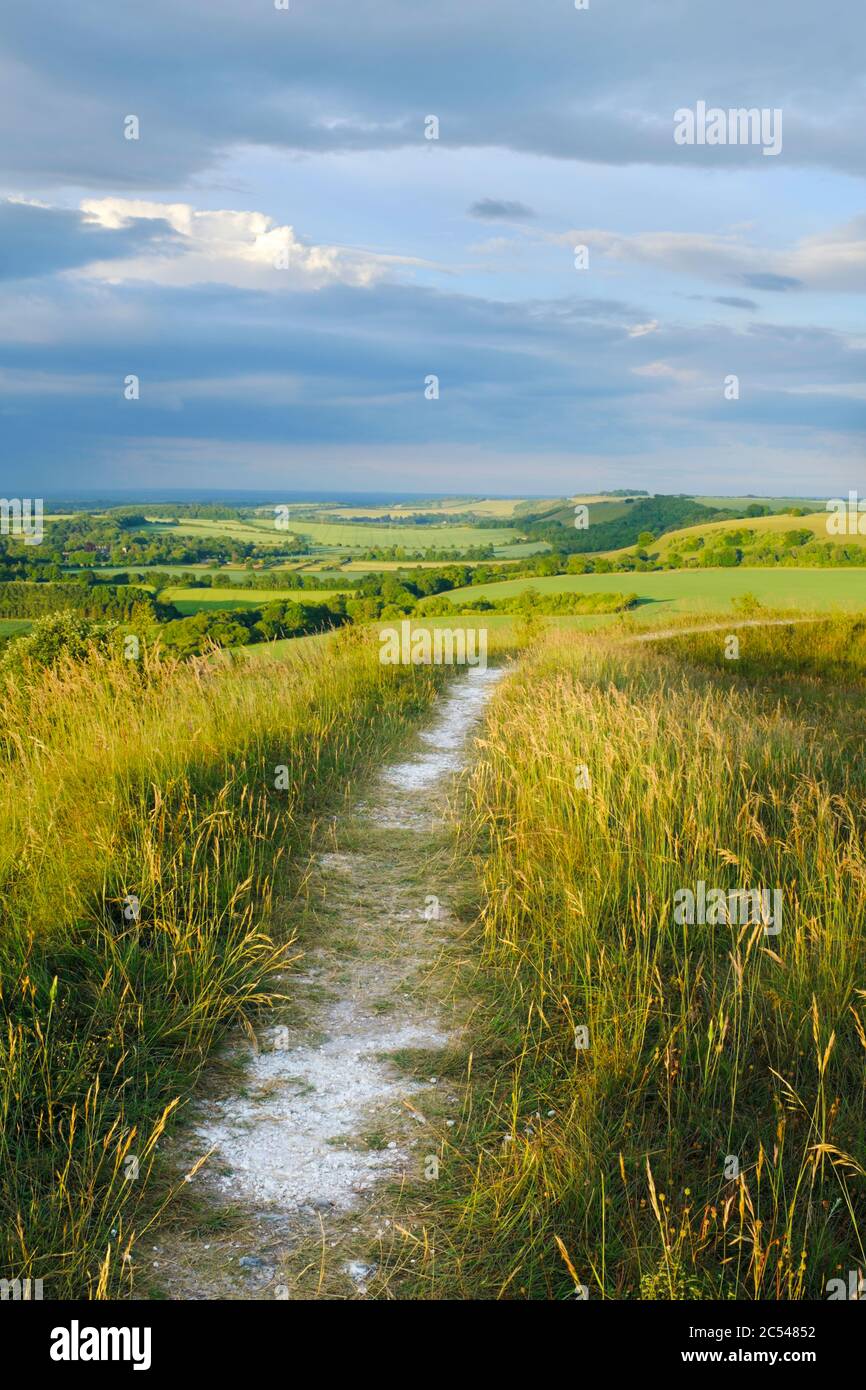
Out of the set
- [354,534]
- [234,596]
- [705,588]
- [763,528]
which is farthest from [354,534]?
[705,588]

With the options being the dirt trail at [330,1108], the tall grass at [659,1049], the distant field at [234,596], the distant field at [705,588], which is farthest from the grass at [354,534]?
the dirt trail at [330,1108]

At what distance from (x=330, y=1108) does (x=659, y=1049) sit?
4.64ft

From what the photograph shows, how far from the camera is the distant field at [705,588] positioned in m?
25.3

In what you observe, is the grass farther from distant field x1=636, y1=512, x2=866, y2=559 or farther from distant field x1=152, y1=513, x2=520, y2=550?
distant field x1=636, y1=512, x2=866, y2=559

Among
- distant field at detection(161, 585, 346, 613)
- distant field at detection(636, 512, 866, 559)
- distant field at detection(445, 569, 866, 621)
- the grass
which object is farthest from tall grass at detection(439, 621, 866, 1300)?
the grass

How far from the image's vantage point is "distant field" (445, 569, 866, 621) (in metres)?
25.3

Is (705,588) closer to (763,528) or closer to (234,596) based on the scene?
(763,528)

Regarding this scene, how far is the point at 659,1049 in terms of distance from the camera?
3.65m

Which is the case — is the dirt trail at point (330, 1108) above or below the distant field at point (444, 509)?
below

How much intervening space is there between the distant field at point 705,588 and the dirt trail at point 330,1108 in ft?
67.3

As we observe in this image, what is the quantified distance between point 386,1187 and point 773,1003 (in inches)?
72.1

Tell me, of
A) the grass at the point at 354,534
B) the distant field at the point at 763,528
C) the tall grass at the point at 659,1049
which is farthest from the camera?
the grass at the point at 354,534

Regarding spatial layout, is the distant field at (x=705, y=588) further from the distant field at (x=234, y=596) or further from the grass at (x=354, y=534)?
the grass at (x=354, y=534)

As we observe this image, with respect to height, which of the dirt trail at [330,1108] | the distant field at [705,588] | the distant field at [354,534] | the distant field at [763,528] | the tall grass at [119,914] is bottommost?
the dirt trail at [330,1108]
